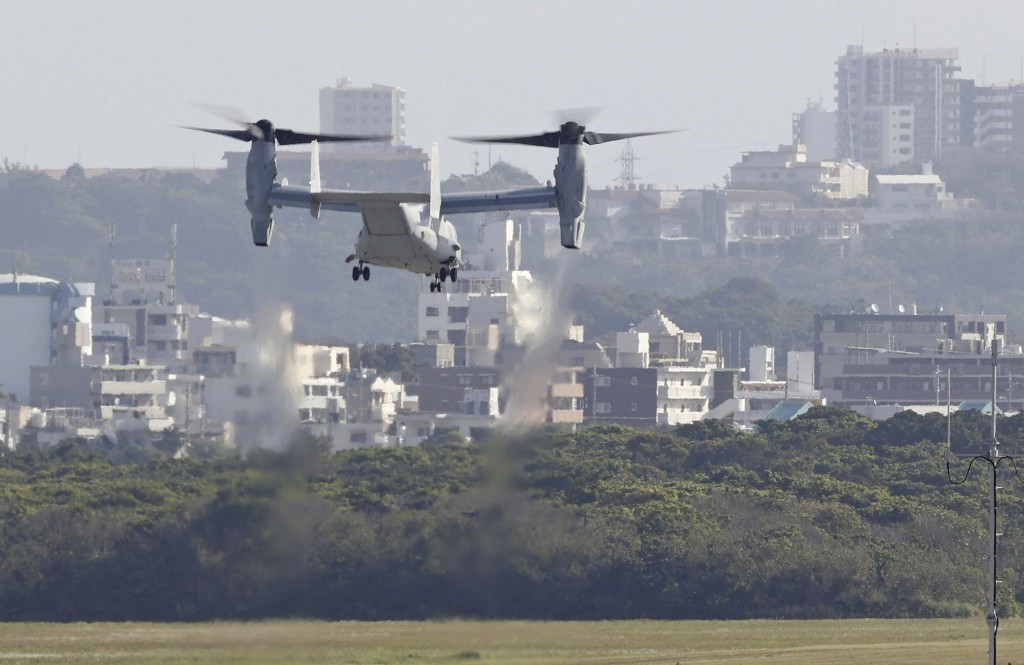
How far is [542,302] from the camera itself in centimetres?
7175

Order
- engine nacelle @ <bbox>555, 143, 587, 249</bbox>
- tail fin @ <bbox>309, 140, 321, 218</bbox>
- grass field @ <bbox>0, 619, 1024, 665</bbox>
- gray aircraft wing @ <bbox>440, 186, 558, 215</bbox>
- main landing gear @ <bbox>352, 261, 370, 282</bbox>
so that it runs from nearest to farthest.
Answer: tail fin @ <bbox>309, 140, 321, 218</bbox> < engine nacelle @ <bbox>555, 143, 587, 249</bbox> < main landing gear @ <bbox>352, 261, 370, 282</bbox> < grass field @ <bbox>0, 619, 1024, 665</bbox> < gray aircraft wing @ <bbox>440, 186, 558, 215</bbox>

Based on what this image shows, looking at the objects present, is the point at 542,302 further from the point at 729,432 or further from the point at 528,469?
the point at 729,432

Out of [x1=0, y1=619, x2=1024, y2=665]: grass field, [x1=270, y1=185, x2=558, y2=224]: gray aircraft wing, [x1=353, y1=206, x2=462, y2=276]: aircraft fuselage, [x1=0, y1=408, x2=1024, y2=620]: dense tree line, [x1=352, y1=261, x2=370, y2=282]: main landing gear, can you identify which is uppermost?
[x1=270, y1=185, x2=558, y2=224]: gray aircraft wing

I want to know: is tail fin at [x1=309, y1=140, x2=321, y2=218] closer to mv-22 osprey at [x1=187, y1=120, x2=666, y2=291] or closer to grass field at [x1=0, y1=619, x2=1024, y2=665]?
mv-22 osprey at [x1=187, y1=120, x2=666, y2=291]

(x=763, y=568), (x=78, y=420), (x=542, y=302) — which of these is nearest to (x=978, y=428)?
(x=763, y=568)

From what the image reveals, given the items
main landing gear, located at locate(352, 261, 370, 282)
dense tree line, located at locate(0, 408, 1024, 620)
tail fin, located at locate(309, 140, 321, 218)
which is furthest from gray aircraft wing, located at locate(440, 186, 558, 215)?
dense tree line, located at locate(0, 408, 1024, 620)

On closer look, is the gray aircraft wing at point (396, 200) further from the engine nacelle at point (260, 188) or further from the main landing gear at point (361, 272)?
the main landing gear at point (361, 272)

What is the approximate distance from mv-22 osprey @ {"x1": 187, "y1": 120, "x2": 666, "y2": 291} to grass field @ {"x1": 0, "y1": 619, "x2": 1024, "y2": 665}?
8.42m

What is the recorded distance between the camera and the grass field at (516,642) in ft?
203

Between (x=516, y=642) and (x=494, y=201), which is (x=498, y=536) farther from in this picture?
(x=494, y=201)

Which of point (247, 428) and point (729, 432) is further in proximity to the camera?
Answer: point (729, 432)

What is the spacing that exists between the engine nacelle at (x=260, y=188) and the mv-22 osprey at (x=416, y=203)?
22mm

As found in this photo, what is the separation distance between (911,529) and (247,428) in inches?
1323

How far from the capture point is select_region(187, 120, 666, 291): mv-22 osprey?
59.7 metres
